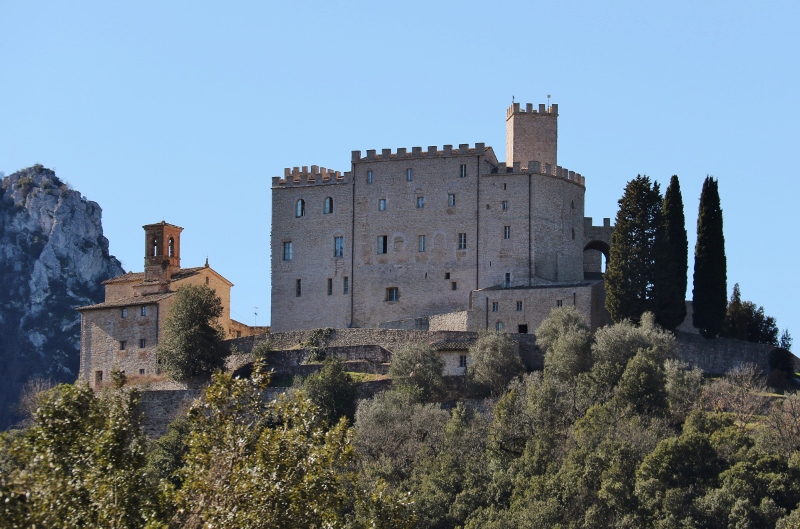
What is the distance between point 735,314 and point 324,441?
4288 centimetres

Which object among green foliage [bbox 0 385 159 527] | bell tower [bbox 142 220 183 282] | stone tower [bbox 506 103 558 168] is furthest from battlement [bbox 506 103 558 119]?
green foliage [bbox 0 385 159 527]

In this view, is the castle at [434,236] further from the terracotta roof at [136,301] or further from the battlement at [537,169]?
the terracotta roof at [136,301]

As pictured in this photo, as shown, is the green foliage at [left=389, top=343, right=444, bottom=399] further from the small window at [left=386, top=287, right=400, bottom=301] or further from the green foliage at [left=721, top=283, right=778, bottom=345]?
the green foliage at [left=721, top=283, right=778, bottom=345]

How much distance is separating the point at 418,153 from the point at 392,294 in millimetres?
6232

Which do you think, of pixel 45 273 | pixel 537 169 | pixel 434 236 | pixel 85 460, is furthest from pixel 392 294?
pixel 45 273

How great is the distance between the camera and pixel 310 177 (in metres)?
74.4

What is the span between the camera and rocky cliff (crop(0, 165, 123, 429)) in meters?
118

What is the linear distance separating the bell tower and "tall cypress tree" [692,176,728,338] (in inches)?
898

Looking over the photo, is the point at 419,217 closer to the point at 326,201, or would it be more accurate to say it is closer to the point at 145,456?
the point at 326,201

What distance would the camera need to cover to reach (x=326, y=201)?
73.3 metres

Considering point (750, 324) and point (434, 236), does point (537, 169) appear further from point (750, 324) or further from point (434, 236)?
point (750, 324)

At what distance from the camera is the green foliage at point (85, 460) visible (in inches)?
1036

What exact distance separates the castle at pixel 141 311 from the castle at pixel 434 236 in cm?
387

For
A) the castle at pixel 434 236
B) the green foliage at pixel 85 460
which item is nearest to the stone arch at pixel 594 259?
the castle at pixel 434 236
